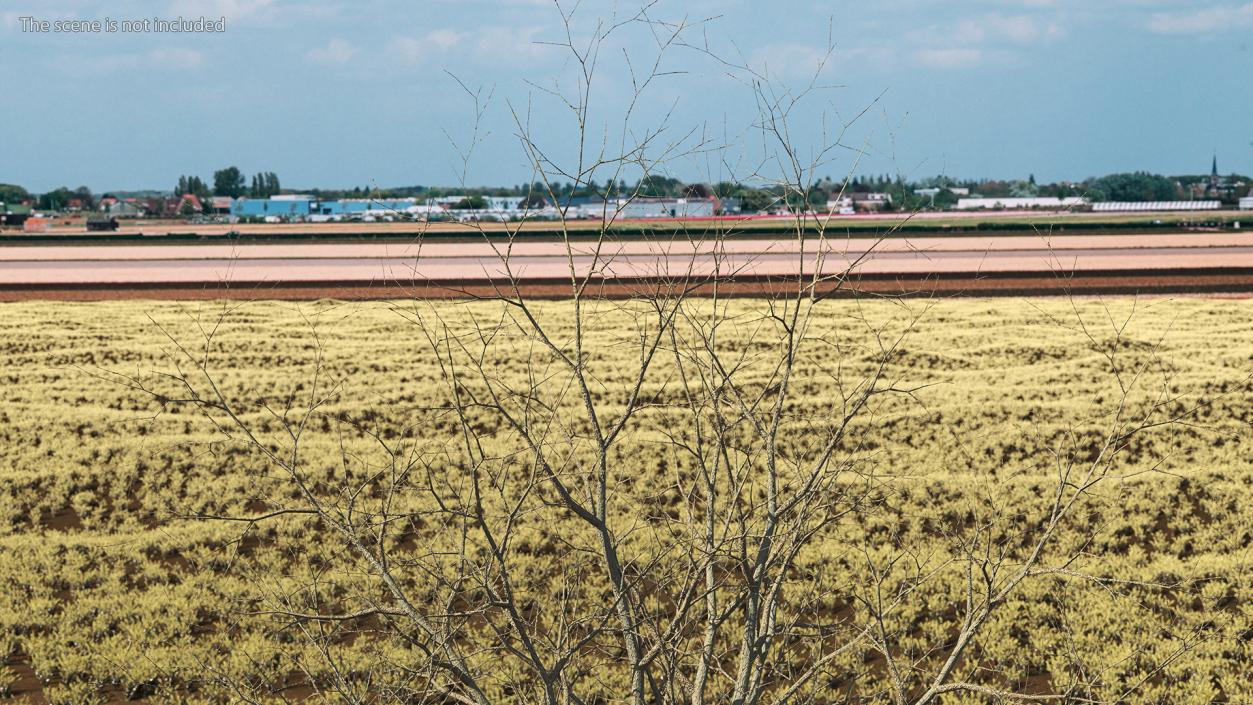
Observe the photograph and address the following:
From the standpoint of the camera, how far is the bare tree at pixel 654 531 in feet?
11.4

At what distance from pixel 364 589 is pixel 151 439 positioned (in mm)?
5133

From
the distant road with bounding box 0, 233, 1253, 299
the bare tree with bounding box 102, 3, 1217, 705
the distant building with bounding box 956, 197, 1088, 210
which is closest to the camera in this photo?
the bare tree with bounding box 102, 3, 1217, 705

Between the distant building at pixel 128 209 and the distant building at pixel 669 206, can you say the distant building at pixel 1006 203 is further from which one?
the distant building at pixel 669 206

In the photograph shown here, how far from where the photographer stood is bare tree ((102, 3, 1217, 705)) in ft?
11.4

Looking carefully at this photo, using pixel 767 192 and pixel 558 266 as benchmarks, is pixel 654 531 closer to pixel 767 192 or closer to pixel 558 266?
pixel 767 192

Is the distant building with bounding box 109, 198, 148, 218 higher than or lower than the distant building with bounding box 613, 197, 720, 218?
higher

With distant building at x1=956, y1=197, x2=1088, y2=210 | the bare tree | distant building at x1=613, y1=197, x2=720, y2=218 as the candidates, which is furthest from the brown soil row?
distant building at x1=956, y1=197, x2=1088, y2=210

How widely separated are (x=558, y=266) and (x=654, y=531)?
2615cm

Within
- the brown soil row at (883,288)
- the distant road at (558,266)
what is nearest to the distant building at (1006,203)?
the distant road at (558,266)

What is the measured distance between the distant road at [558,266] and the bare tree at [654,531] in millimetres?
2969

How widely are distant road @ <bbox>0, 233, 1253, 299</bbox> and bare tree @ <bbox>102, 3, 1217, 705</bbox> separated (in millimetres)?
2969

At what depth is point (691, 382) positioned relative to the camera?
1473cm

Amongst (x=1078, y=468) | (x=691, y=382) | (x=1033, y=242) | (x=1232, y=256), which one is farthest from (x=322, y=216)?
(x=1078, y=468)

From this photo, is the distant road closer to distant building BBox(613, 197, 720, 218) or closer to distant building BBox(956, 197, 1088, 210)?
distant building BBox(613, 197, 720, 218)
